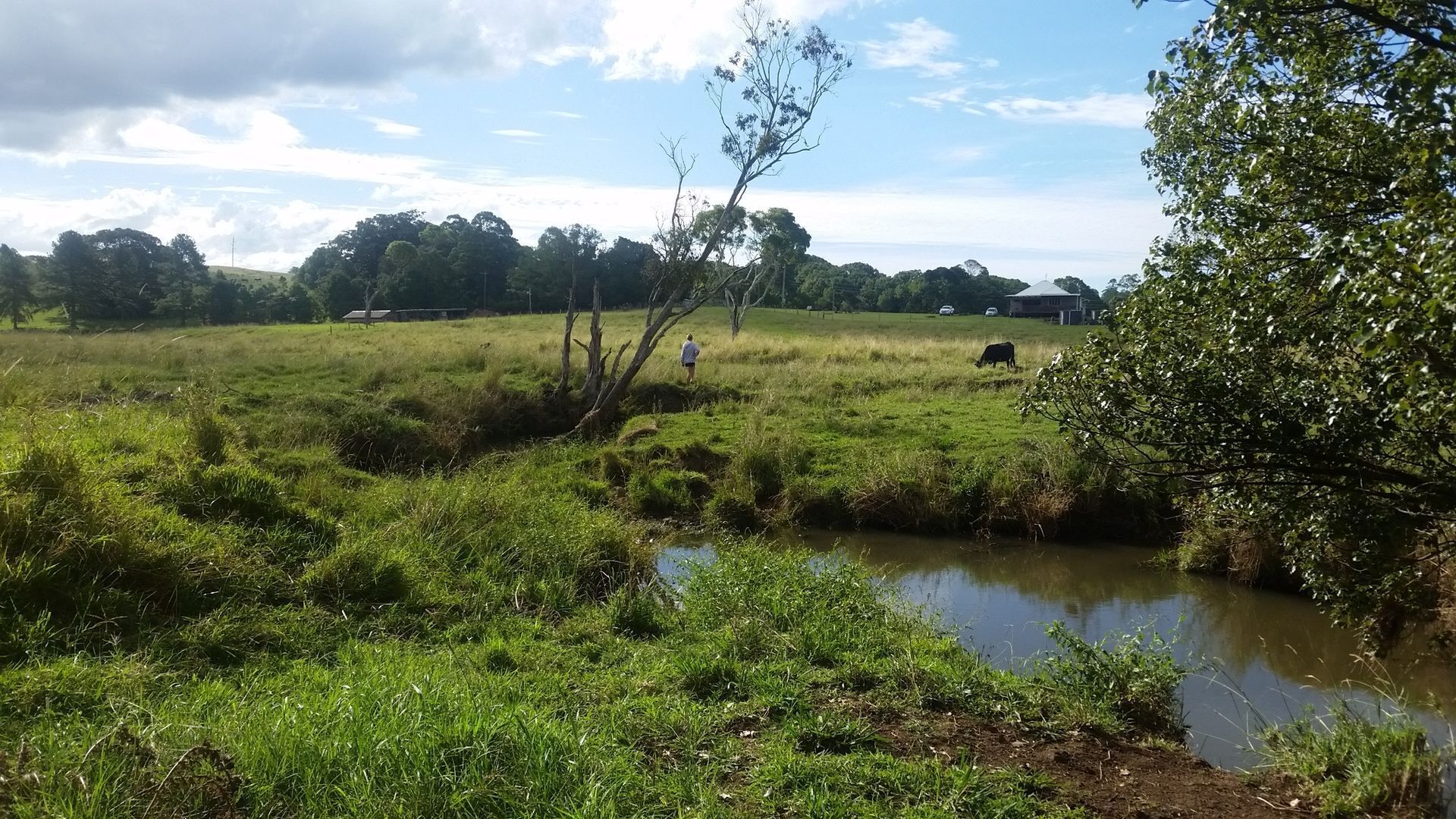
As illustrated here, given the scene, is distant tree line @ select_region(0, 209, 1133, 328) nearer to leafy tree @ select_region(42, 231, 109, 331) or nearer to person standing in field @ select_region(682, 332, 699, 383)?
leafy tree @ select_region(42, 231, 109, 331)

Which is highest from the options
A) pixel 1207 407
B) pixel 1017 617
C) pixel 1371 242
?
pixel 1371 242

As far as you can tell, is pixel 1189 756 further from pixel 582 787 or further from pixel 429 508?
pixel 429 508

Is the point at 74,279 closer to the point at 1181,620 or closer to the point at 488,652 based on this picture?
the point at 488,652

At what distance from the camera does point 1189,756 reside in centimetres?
653

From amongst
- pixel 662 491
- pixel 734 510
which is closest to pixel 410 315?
pixel 662 491

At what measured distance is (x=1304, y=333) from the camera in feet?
17.4

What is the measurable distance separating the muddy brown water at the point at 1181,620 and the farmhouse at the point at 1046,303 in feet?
255

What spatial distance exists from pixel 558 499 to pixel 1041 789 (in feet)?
29.5

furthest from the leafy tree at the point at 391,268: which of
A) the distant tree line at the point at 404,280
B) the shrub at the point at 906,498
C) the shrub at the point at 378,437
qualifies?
the shrub at the point at 906,498

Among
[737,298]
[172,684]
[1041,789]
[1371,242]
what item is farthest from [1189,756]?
[737,298]

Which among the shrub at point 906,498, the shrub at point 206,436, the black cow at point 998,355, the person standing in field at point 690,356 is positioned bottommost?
the shrub at point 906,498

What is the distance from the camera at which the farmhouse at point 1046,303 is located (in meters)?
88.1

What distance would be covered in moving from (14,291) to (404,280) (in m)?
25.8

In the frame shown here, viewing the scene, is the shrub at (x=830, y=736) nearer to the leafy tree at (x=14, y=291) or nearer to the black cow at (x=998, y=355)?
the black cow at (x=998, y=355)
